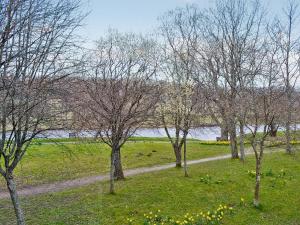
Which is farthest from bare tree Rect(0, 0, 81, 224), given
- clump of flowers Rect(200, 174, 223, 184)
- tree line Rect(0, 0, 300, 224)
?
clump of flowers Rect(200, 174, 223, 184)

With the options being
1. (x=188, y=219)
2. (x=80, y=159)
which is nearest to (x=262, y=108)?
(x=188, y=219)

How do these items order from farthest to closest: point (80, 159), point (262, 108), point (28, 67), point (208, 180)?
point (80, 159) → point (208, 180) → point (262, 108) → point (28, 67)

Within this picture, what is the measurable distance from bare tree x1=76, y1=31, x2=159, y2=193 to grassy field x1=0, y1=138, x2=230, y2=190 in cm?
128

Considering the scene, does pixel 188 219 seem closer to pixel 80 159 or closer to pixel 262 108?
pixel 262 108

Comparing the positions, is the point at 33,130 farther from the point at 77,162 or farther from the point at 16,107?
the point at 77,162

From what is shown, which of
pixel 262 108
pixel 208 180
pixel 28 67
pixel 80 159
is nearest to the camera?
pixel 28 67

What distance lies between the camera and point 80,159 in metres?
20.9

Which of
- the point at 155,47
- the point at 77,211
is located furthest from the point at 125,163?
the point at 77,211

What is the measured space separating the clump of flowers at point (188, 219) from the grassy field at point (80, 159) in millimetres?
3941

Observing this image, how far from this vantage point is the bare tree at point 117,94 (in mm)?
12961

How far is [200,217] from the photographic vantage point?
1046cm

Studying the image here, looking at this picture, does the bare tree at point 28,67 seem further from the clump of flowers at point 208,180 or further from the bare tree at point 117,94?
the clump of flowers at point 208,180

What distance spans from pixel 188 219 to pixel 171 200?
6.51 feet

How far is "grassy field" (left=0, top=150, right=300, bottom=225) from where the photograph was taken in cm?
1053
